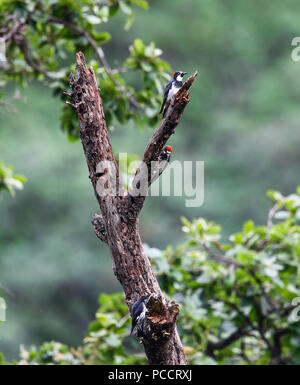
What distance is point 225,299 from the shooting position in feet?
11.0

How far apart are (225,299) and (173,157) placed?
5898 mm

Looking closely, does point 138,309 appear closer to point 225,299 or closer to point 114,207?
point 114,207

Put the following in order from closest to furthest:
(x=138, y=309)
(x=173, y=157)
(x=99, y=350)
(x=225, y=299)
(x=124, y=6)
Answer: (x=138, y=309), (x=99, y=350), (x=225, y=299), (x=124, y=6), (x=173, y=157)

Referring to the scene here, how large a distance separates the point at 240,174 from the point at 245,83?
8.04ft

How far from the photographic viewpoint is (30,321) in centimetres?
805

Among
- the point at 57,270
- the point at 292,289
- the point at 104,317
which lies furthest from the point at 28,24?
the point at 57,270

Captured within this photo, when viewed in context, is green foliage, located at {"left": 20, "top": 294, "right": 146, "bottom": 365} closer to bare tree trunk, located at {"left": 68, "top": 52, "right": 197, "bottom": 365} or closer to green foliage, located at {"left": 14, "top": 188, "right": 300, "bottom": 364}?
green foliage, located at {"left": 14, "top": 188, "right": 300, "bottom": 364}

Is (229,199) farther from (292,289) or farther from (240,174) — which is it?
(292,289)

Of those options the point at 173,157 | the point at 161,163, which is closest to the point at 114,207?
the point at 161,163

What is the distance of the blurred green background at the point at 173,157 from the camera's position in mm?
8258

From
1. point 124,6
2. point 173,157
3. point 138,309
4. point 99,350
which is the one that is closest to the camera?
point 138,309

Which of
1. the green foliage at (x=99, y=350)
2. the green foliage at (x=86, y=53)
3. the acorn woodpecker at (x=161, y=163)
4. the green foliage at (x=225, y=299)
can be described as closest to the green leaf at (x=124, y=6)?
the green foliage at (x=86, y=53)

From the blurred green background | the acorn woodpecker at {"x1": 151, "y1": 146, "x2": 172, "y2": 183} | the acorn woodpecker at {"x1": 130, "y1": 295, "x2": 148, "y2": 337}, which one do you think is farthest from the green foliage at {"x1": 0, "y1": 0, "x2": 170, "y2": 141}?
the blurred green background

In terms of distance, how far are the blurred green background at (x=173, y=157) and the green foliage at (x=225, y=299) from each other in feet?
14.6
